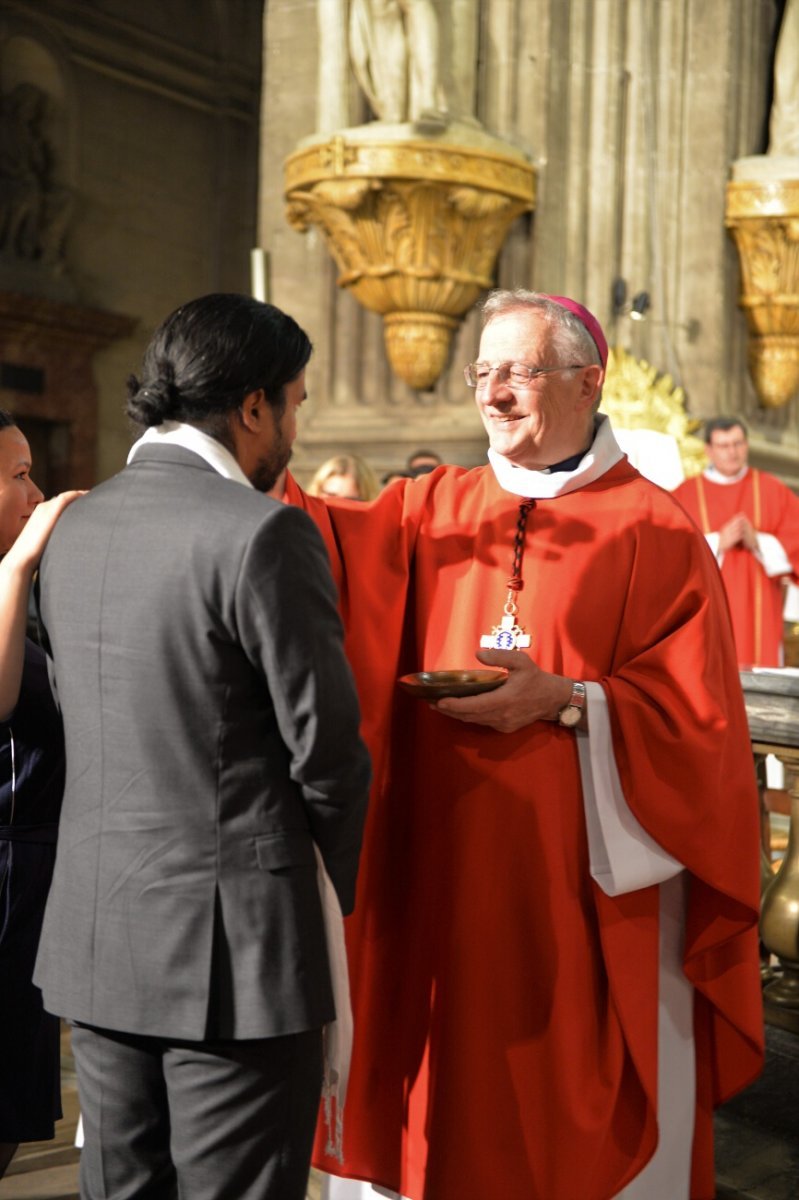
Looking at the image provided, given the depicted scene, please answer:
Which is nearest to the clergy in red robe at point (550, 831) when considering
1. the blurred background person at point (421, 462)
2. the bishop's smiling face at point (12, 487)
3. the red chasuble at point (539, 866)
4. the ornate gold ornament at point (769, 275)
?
the red chasuble at point (539, 866)

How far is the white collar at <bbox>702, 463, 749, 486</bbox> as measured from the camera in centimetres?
697

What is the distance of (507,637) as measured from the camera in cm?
271

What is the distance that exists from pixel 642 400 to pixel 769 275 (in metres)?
1.16

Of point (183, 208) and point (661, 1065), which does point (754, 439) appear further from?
point (183, 208)

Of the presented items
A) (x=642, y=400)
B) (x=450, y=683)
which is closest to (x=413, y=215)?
(x=642, y=400)

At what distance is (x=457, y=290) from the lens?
6.69 m

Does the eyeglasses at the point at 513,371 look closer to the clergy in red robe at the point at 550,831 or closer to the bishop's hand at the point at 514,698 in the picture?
the clergy in red robe at the point at 550,831

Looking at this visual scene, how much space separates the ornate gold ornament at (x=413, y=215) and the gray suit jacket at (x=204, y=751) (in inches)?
187

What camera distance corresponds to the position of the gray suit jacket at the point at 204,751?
1.80m

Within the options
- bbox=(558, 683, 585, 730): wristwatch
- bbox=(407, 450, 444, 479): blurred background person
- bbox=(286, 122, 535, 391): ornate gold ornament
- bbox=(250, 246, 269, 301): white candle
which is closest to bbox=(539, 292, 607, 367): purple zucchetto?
bbox=(558, 683, 585, 730): wristwatch

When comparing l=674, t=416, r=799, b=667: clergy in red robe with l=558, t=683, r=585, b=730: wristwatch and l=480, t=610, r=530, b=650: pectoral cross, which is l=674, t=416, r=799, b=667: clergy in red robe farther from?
l=558, t=683, r=585, b=730: wristwatch

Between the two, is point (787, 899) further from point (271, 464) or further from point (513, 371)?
point (271, 464)

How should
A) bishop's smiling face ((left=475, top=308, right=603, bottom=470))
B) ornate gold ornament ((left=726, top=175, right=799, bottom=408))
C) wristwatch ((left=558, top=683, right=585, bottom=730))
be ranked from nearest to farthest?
1. wristwatch ((left=558, top=683, right=585, bottom=730))
2. bishop's smiling face ((left=475, top=308, right=603, bottom=470))
3. ornate gold ornament ((left=726, top=175, right=799, bottom=408))

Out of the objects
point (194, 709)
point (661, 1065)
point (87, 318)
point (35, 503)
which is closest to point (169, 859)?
point (194, 709)
